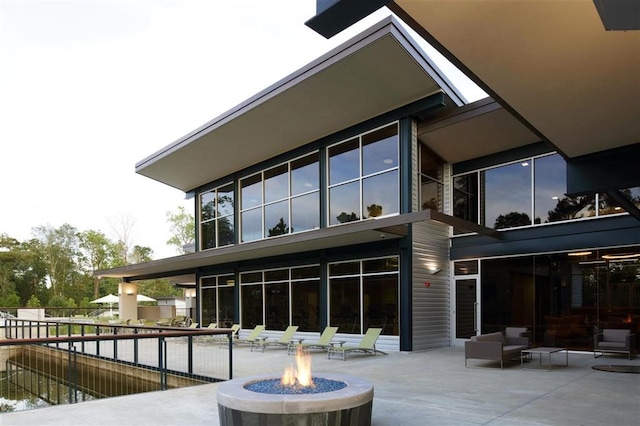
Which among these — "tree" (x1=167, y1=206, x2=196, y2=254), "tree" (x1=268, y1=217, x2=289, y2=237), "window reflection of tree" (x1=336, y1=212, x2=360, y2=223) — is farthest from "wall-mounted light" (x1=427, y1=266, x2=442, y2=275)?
"tree" (x1=167, y1=206, x2=196, y2=254)

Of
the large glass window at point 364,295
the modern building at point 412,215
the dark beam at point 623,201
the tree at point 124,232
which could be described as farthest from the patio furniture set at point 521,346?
the tree at point 124,232

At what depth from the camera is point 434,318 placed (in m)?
13.8

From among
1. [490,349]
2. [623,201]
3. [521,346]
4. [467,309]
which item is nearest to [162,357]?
[490,349]

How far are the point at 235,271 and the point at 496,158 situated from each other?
10210 mm

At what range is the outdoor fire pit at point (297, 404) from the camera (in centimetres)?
464

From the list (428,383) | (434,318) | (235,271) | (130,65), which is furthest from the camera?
(130,65)

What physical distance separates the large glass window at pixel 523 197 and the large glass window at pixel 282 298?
501cm

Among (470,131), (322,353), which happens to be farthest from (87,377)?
(470,131)

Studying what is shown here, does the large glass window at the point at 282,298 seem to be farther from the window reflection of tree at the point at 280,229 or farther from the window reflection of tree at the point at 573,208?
the window reflection of tree at the point at 573,208

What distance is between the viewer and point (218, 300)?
20156 mm

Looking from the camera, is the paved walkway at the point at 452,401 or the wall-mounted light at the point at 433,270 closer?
the paved walkway at the point at 452,401

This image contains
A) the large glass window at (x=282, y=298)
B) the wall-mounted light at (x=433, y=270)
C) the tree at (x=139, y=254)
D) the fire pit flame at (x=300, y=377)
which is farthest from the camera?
the tree at (x=139, y=254)

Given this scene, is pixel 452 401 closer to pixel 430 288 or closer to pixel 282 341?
pixel 430 288

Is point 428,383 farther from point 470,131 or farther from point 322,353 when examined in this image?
point 470,131
